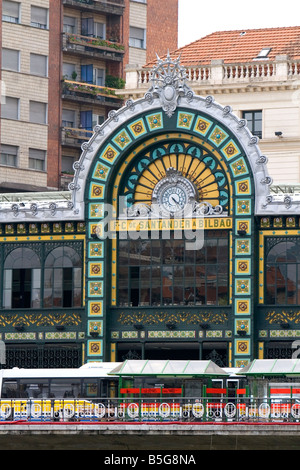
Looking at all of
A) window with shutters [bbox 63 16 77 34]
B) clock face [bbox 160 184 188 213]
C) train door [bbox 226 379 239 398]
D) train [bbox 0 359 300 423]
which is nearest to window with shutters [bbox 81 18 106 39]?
window with shutters [bbox 63 16 77 34]

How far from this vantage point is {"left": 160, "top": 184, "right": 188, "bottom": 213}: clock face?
3829 inches

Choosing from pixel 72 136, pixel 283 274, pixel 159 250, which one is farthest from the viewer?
pixel 72 136

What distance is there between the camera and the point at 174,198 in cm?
9744

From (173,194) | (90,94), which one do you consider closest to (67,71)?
(90,94)

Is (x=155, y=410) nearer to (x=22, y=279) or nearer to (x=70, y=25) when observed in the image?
(x=22, y=279)

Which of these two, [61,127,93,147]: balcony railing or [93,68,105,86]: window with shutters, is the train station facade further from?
[93,68,105,86]: window with shutters

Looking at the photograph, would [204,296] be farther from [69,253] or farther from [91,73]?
[91,73]

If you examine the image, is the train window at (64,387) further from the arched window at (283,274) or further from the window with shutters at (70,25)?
the window with shutters at (70,25)

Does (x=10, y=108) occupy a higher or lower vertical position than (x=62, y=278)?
higher

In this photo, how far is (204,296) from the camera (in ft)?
316

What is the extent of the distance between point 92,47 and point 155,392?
4861 centimetres

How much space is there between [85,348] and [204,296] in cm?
643
